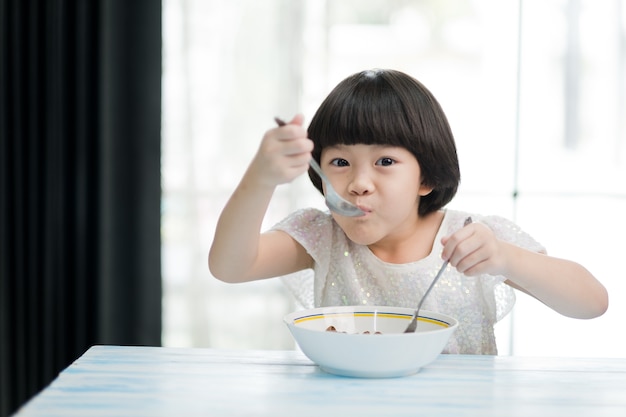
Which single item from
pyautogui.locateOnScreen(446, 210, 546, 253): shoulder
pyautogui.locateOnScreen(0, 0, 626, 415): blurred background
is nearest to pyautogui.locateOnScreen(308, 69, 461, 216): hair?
pyautogui.locateOnScreen(446, 210, 546, 253): shoulder

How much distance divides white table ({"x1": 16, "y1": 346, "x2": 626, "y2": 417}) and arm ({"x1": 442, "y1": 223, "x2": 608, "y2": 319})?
15 cm

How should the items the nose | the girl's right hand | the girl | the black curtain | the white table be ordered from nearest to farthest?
the white table < the girl's right hand < the girl < the nose < the black curtain

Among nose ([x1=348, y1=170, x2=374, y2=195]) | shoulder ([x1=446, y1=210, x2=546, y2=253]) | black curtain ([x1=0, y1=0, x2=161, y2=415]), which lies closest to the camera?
nose ([x1=348, y1=170, x2=374, y2=195])

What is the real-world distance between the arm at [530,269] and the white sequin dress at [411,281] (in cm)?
10

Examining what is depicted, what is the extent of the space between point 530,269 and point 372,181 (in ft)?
0.98

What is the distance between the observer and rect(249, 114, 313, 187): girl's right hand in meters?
0.98

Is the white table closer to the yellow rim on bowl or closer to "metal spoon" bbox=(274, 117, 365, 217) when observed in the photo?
the yellow rim on bowl

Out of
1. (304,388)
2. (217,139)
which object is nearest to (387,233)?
(304,388)

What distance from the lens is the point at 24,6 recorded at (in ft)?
7.71

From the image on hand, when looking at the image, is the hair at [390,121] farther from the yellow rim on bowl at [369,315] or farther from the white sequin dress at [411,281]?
the yellow rim on bowl at [369,315]

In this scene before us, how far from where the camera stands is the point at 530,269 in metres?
1.17

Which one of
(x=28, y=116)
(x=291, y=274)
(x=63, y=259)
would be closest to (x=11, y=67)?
(x=28, y=116)

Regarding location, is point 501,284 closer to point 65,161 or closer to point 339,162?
point 339,162

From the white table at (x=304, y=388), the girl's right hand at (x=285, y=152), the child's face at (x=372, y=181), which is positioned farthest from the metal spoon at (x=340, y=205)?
the white table at (x=304, y=388)
